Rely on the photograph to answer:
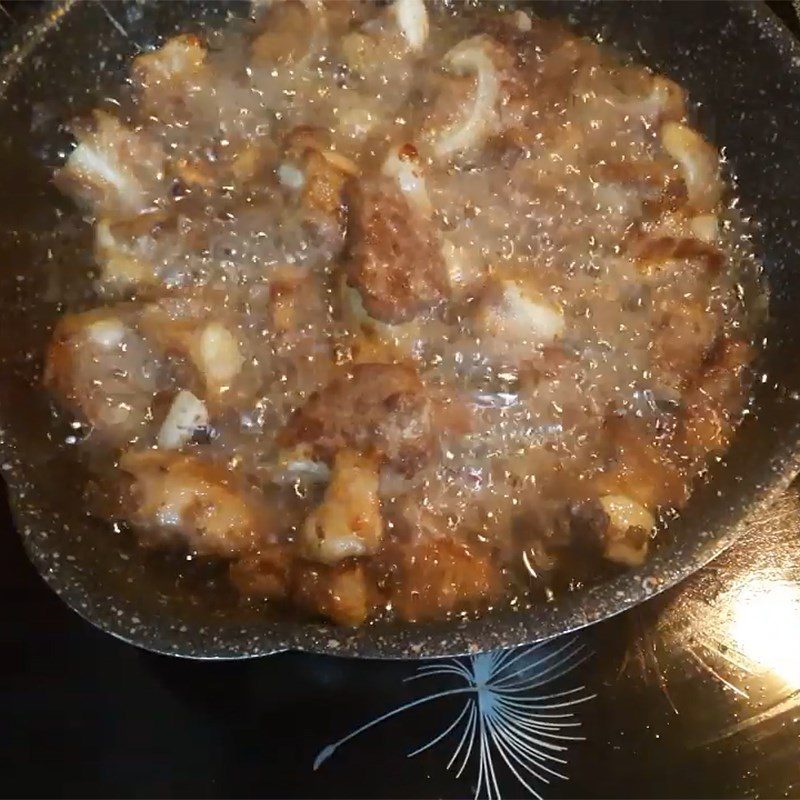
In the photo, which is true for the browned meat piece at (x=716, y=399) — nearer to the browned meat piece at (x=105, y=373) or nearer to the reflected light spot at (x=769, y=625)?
the reflected light spot at (x=769, y=625)

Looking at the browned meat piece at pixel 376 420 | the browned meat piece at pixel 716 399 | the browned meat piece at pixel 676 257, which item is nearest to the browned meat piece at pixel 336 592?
the browned meat piece at pixel 376 420

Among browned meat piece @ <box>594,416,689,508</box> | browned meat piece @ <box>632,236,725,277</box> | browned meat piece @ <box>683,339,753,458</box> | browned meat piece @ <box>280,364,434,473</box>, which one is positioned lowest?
browned meat piece @ <box>280,364,434,473</box>

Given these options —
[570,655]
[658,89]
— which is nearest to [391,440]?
[570,655]

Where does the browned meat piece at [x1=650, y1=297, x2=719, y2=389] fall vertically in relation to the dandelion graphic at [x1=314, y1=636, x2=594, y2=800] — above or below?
above

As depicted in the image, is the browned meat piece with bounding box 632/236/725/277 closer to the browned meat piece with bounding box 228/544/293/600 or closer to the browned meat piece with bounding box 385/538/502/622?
the browned meat piece with bounding box 385/538/502/622

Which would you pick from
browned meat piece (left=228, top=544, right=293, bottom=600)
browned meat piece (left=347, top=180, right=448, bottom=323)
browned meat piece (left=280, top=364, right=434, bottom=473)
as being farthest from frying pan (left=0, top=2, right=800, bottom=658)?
browned meat piece (left=347, top=180, right=448, bottom=323)

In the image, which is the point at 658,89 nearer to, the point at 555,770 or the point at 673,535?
the point at 673,535
